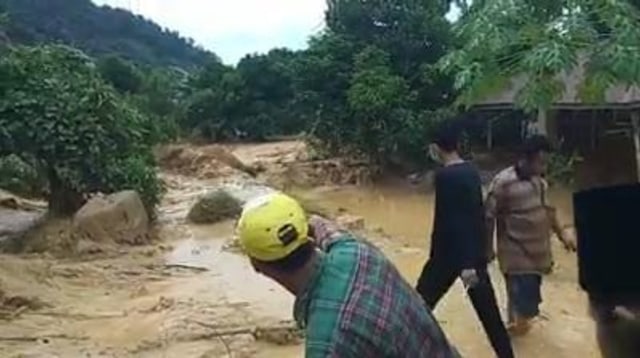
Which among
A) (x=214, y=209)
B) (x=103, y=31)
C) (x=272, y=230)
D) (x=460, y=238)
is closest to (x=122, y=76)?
(x=214, y=209)

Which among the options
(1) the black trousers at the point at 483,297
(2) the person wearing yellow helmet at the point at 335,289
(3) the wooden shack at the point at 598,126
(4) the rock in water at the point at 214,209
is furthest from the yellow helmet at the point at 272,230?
(4) the rock in water at the point at 214,209

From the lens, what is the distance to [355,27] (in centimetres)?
2412

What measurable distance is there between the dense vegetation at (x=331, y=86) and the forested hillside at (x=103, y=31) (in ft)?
36.9

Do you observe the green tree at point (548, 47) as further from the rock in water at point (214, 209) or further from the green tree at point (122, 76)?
the green tree at point (122, 76)

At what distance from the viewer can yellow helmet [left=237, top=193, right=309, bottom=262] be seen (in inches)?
93.9

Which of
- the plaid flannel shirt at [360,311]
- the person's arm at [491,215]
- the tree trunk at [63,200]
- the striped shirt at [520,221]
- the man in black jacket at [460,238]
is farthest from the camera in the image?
the tree trunk at [63,200]

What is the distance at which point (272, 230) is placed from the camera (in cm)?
238

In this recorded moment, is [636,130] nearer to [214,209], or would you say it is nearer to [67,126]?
[214,209]

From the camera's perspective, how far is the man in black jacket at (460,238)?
5.84m

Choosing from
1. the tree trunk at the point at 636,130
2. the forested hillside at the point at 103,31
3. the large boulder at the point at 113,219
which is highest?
the forested hillside at the point at 103,31

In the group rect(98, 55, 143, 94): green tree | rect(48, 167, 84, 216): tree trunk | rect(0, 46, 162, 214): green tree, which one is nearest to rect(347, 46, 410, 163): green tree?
rect(0, 46, 162, 214): green tree

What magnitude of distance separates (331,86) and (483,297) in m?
17.8

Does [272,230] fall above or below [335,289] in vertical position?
above

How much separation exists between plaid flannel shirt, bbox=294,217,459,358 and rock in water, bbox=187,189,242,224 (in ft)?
49.8
